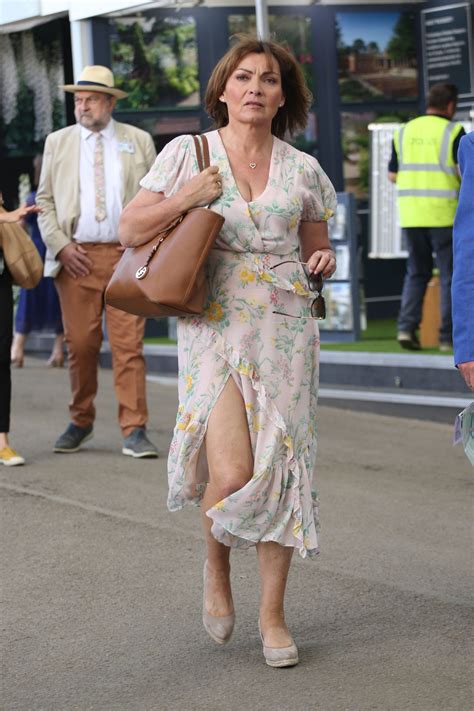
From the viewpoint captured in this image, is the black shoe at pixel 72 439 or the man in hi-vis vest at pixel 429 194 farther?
the man in hi-vis vest at pixel 429 194

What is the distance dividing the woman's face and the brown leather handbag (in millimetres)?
154

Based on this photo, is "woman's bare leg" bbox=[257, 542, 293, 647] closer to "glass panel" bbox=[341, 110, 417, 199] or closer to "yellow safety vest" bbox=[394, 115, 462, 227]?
"yellow safety vest" bbox=[394, 115, 462, 227]

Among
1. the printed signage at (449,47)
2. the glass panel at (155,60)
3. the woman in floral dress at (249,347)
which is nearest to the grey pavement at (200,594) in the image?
the woman in floral dress at (249,347)

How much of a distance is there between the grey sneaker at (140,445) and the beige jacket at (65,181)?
100cm

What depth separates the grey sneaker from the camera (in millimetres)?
8469

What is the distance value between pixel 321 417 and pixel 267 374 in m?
5.60

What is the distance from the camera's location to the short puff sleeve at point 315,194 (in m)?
4.96

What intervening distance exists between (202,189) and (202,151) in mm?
194

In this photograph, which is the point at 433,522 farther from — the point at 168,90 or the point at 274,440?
the point at 168,90

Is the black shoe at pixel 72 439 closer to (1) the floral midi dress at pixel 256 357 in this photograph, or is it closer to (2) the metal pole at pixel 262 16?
(2) the metal pole at pixel 262 16

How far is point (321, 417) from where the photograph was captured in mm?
10359

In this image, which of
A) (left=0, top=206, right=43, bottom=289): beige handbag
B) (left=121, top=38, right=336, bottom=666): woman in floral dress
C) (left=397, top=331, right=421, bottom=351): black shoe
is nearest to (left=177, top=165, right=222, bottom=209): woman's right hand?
(left=121, top=38, right=336, bottom=666): woman in floral dress

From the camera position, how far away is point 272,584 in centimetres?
477

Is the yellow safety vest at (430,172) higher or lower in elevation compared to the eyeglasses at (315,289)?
higher
